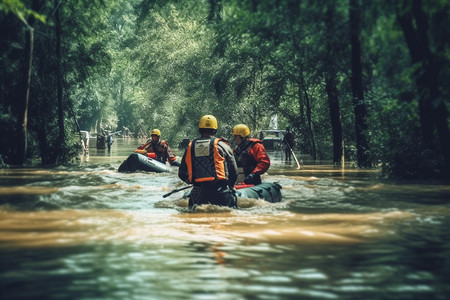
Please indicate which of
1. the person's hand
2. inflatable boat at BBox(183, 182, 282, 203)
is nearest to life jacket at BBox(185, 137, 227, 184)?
inflatable boat at BBox(183, 182, 282, 203)

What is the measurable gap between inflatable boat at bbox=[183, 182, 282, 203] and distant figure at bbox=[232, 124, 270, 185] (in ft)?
0.74

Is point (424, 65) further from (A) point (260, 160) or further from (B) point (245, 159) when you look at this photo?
(B) point (245, 159)

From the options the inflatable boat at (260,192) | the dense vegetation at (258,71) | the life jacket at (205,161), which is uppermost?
the dense vegetation at (258,71)

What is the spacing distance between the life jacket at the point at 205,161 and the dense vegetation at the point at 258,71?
9.45ft

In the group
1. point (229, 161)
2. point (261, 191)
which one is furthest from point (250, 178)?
point (229, 161)

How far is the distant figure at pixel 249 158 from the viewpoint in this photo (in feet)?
46.1

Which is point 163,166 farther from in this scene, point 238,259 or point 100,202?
point 238,259

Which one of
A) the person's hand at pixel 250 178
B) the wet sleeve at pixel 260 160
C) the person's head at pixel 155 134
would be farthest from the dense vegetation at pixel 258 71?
the person's head at pixel 155 134

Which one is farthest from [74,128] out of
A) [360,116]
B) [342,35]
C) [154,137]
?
[342,35]

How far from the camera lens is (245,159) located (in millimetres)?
14320

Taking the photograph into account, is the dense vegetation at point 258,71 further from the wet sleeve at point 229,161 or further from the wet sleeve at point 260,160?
the wet sleeve at point 229,161

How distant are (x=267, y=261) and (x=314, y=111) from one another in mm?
31853

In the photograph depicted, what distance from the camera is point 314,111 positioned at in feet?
128

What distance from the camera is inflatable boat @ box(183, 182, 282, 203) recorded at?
13180mm
